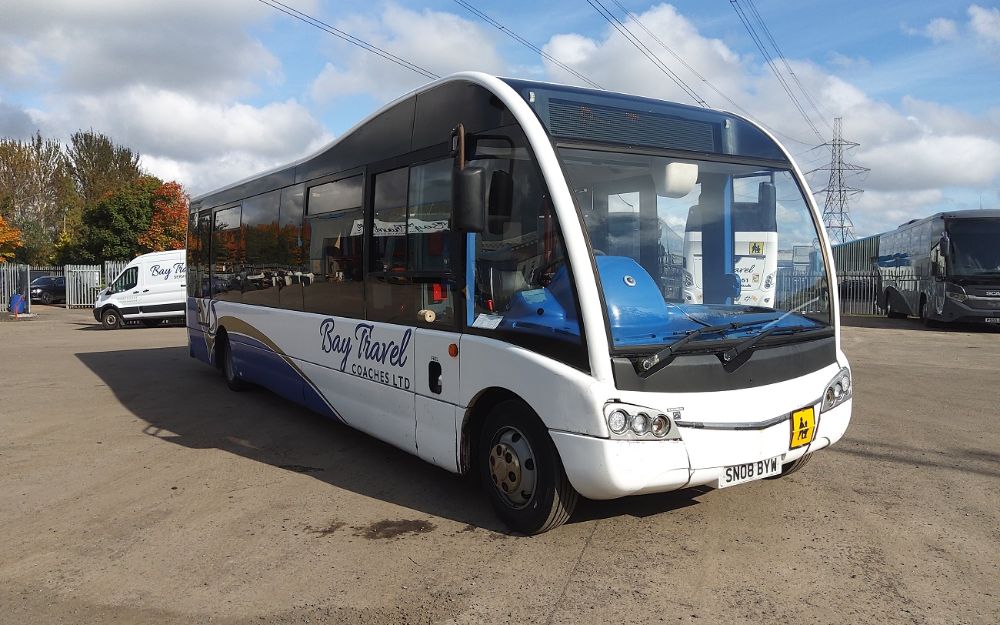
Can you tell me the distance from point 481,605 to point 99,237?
4500cm

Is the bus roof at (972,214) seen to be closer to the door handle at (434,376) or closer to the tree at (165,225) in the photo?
the door handle at (434,376)

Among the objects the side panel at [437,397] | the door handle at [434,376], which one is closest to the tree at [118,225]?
the side panel at [437,397]

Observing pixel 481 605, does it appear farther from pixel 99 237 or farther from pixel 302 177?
pixel 99 237

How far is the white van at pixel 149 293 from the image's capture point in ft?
76.9

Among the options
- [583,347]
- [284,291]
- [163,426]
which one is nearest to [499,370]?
[583,347]

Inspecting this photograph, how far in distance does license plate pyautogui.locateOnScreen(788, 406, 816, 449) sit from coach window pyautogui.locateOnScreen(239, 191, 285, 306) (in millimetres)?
5757

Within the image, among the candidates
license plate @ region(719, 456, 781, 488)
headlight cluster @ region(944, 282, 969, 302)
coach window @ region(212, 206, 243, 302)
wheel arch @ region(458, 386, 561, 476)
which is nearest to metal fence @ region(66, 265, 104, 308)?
coach window @ region(212, 206, 243, 302)

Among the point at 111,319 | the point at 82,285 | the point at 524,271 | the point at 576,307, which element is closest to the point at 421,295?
the point at 524,271

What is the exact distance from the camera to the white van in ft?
76.9

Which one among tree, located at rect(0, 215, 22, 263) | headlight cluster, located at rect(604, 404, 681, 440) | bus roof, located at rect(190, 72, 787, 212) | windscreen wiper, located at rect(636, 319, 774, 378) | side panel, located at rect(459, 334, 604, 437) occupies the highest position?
tree, located at rect(0, 215, 22, 263)

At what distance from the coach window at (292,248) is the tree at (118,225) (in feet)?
125

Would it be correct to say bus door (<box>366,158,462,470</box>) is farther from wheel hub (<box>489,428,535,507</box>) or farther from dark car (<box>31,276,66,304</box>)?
dark car (<box>31,276,66,304</box>)

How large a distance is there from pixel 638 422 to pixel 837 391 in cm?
175

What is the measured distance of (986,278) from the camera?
19.9 metres
